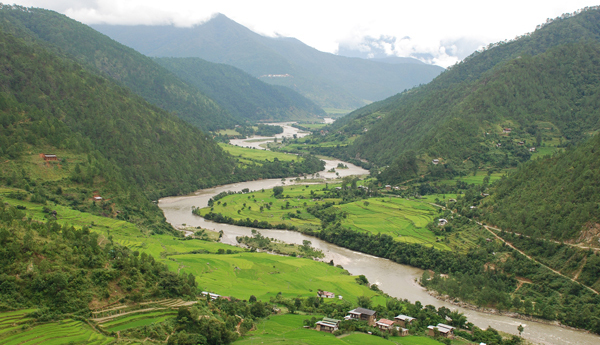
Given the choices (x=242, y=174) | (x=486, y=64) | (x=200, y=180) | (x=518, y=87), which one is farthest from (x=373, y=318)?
(x=486, y=64)

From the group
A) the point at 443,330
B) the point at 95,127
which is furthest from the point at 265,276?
the point at 95,127

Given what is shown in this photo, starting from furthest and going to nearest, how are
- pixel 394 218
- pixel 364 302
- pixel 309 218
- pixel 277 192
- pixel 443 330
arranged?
pixel 277 192, pixel 309 218, pixel 394 218, pixel 364 302, pixel 443 330

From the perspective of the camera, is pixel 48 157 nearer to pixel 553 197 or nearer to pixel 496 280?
pixel 496 280

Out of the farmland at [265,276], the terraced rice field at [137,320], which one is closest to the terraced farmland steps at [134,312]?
the terraced rice field at [137,320]

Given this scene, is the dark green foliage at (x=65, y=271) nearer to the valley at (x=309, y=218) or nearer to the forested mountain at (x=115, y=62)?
the valley at (x=309, y=218)

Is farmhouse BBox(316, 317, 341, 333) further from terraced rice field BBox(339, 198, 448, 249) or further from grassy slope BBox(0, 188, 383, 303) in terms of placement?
terraced rice field BBox(339, 198, 448, 249)

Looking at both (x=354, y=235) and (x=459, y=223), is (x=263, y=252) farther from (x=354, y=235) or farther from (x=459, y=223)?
(x=459, y=223)
